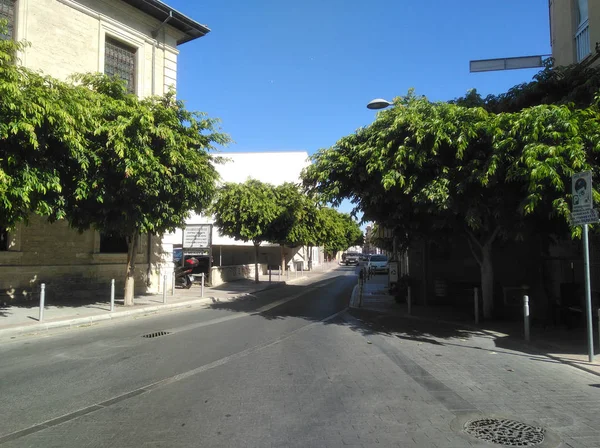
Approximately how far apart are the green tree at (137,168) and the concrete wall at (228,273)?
34.3ft

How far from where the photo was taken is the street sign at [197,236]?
22625 millimetres

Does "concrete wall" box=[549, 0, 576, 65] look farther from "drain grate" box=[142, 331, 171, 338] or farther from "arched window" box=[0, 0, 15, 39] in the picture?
"arched window" box=[0, 0, 15, 39]

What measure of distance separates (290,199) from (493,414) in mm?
21166

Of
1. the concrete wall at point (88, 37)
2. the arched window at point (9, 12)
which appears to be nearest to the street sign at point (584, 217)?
the concrete wall at point (88, 37)

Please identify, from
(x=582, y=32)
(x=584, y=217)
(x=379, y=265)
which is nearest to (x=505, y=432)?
(x=584, y=217)

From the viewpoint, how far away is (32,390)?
5.97 metres

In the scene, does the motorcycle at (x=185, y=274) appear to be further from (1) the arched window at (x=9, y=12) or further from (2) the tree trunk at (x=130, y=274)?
(1) the arched window at (x=9, y=12)

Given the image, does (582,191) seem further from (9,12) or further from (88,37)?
(9,12)

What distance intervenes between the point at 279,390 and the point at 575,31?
14.2 meters

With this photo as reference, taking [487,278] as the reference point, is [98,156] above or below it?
above

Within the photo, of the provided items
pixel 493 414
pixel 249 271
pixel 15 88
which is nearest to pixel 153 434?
pixel 493 414

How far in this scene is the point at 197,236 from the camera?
75.3 ft

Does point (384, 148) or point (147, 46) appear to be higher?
point (147, 46)

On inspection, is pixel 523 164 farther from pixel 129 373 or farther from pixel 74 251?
pixel 74 251
